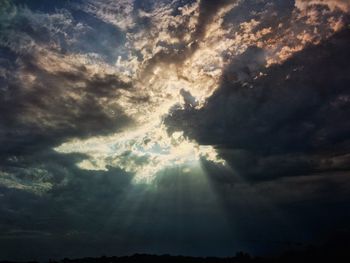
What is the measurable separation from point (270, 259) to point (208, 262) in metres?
11.4

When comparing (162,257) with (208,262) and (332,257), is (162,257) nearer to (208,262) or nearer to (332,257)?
(208,262)

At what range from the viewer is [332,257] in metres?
46.4

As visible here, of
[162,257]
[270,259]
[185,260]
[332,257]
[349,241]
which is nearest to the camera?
[332,257]

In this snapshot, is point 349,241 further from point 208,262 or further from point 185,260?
point 185,260

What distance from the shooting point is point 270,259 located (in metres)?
50.6

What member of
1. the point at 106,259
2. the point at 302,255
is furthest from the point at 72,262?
the point at 302,255

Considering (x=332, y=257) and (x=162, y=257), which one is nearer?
(x=332, y=257)

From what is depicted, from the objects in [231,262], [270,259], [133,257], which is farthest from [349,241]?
[133,257]

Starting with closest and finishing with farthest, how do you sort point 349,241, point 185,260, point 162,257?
point 349,241
point 185,260
point 162,257

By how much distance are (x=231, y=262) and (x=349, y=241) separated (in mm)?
20290

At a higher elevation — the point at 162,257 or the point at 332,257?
the point at 162,257

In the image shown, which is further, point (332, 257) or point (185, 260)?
point (185, 260)

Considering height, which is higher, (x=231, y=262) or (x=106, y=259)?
(x=106, y=259)

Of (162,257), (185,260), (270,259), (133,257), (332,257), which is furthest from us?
(133,257)
